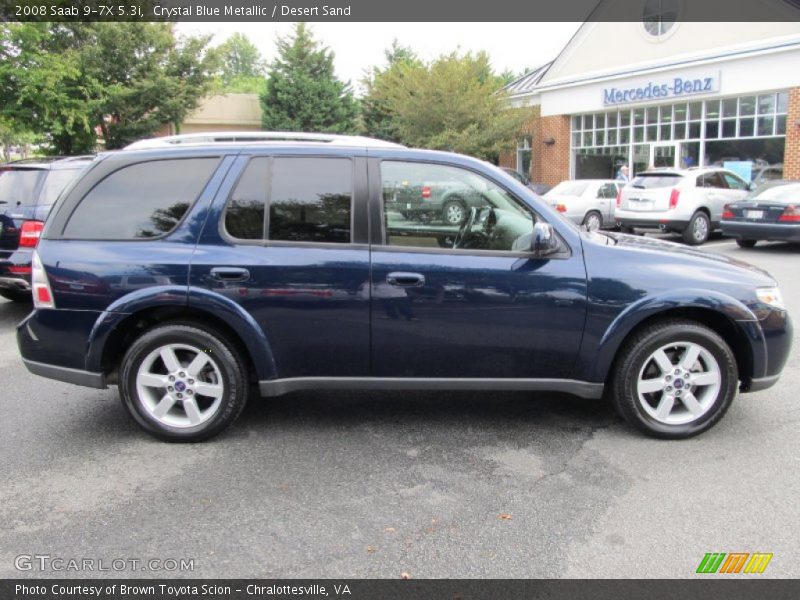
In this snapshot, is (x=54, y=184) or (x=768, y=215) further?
(x=768, y=215)

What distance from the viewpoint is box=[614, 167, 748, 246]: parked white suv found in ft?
47.6

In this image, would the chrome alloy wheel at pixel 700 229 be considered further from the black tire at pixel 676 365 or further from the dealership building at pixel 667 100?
the black tire at pixel 676 365

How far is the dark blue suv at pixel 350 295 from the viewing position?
3.99 meters

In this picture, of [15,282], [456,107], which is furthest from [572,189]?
[15,282]

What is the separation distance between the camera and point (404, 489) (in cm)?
358

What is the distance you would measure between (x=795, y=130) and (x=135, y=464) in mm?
20217

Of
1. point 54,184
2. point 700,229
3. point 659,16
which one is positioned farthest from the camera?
point 659,16

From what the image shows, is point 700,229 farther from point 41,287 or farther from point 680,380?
point 41,287

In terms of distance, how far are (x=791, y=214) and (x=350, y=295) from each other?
11.3 metres

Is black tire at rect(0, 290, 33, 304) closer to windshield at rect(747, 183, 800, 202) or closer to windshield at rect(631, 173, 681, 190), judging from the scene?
windshield at rect(631, 173, 681, 190)

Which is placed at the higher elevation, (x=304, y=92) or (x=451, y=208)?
(x=304, y=92)

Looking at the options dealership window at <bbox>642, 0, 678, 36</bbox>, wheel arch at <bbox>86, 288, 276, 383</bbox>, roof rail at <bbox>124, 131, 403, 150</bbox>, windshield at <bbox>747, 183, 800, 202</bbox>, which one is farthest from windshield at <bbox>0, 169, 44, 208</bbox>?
dealership window at <bbox>642, 0, 678, 36</bbox>

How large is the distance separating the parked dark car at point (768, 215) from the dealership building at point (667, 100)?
7067 millimetres

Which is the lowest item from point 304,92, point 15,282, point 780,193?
point 15,282
